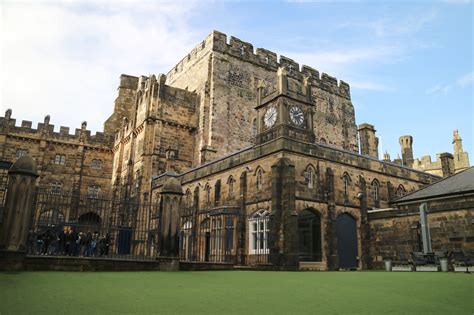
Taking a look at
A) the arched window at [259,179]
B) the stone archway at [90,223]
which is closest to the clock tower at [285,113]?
the arched window at [259,179]

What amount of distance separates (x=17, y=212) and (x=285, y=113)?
554 inches

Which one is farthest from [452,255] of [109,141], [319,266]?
[109,141]

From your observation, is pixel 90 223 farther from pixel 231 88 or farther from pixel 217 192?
pixel 231 88

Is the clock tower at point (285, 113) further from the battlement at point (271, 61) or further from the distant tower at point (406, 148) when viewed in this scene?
the distant tower at point (406, 148)

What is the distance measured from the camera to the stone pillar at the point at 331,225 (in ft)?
65.8

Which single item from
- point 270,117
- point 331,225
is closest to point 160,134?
point 270,117

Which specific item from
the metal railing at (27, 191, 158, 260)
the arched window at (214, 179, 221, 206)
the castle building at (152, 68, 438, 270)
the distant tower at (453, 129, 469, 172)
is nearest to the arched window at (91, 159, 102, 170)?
the metal railing at (27, 191, 158, 260)

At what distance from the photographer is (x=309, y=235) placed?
21.2 m

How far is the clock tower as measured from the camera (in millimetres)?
20500

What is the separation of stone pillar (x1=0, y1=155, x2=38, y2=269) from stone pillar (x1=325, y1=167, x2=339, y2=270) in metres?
14.9

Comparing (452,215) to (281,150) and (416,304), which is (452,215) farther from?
(416,304)

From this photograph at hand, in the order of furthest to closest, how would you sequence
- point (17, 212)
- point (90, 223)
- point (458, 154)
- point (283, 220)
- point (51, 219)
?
point (458, 154) → point (283, 220) → point (90, 223) → point (51, 219) → point (17, 212)

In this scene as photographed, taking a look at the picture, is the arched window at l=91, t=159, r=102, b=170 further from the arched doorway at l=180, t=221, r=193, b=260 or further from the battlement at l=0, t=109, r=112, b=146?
the arched doorway at l=180, t=221, r=193, b=260

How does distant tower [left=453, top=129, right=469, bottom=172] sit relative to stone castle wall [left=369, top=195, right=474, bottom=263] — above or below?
above
